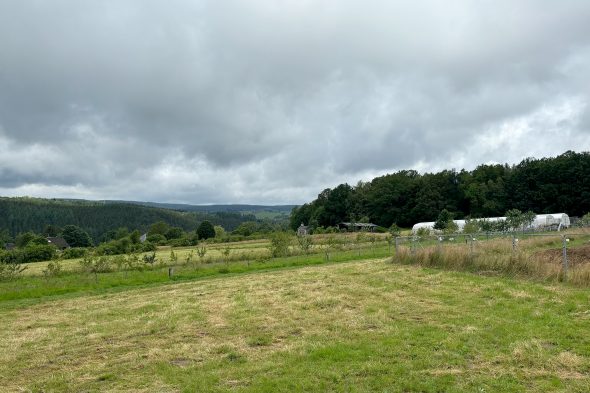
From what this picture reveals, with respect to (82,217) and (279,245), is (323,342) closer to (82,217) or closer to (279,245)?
(279,245)

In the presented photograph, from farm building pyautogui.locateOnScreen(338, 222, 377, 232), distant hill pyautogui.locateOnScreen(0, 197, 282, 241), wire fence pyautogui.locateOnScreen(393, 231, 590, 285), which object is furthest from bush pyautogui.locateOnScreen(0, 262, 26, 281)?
distant hill pyautogui.locateOnScreen(0, 197, 282, 241)

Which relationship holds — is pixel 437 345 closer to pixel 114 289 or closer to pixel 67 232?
pixel 114 289

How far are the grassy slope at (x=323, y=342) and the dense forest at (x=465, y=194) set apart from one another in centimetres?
8180

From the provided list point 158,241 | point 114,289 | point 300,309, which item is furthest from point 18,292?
point 158,241

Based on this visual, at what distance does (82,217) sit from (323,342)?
18347cm

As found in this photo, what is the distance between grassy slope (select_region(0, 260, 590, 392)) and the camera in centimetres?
681

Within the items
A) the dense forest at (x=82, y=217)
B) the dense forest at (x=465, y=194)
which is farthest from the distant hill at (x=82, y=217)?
the dense forest at (x=465, y=194)

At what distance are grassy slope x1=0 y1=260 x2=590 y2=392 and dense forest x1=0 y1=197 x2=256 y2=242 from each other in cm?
15309

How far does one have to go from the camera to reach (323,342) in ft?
29.8

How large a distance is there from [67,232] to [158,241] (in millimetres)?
35983

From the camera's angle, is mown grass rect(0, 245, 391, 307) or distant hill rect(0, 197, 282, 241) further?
distant hill rect(0, 197, 282, 241)

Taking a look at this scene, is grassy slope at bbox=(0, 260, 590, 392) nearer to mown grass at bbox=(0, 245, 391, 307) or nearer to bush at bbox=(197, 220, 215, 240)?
mown grass at bbox=(0, 245, 391, 307)

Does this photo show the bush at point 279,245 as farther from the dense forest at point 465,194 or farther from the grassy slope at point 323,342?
the dense forest at point 465,194

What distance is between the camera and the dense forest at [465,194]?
85.6m
